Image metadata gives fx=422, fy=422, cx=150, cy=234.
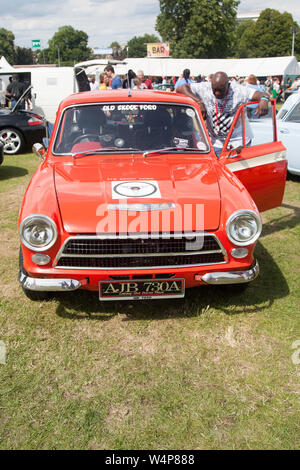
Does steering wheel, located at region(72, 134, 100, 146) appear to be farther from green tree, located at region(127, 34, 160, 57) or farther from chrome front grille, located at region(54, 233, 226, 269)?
green tree, located at region(127, 34, 160, 57)

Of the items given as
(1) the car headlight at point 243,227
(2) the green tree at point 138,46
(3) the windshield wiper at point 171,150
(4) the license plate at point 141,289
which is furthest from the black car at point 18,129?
(2) the green tree at point 138,46

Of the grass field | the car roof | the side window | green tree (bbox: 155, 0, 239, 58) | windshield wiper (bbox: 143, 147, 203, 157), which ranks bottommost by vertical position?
the grass field

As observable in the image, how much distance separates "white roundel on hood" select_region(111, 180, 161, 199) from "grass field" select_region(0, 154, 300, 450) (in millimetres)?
1033

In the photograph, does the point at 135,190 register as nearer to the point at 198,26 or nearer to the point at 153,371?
the point at 153,371

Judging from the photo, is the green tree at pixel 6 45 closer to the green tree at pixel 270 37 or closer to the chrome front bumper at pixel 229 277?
the green tree at pixel 270 37

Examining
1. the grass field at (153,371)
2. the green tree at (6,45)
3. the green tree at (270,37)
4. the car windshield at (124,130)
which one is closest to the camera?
the grass field at (153,371)

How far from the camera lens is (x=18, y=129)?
10227 mm

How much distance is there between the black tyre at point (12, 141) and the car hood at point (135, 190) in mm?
7149

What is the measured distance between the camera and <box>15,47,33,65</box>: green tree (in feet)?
369

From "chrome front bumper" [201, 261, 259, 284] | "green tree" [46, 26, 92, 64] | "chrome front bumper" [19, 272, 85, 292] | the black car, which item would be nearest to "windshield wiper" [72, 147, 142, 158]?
"chrome front bumper" [19, 272, 85, 292]

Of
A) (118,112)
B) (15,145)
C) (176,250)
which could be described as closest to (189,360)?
(176,250)

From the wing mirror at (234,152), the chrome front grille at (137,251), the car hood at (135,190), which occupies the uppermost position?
the wing mirror at (234,152)

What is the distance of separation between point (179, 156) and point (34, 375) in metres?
2.29

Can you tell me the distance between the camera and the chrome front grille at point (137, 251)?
3041 millimetres
